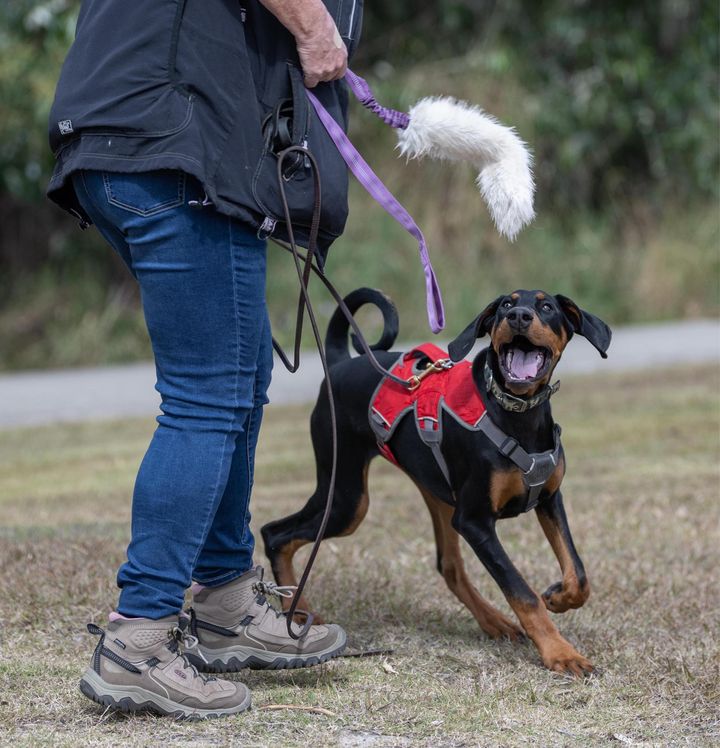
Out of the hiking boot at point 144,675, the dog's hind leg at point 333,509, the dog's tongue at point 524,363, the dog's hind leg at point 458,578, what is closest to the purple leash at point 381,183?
the dog's tongue at point 524,363

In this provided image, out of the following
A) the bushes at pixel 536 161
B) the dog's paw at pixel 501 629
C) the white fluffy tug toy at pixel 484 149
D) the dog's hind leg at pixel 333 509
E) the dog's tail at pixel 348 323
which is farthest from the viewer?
the bushes at pixel 536 161

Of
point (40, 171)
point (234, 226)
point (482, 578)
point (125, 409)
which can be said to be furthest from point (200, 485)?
point (40, 171)

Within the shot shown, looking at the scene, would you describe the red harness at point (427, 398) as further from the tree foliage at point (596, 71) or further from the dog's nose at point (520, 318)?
the tree foliage at point (596, 71)

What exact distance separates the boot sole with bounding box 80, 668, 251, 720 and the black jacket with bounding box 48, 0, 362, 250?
48.2 inches

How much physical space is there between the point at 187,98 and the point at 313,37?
37 centimetres

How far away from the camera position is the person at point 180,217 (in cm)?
303

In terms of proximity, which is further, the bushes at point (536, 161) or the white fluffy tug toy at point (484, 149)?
the bushes at point (536, 161)

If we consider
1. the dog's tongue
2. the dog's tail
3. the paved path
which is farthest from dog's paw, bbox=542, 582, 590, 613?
the paved path

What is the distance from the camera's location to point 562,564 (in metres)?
3.90

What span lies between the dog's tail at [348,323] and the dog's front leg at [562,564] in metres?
0.85

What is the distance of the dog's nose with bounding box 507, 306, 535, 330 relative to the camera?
12.0 feet

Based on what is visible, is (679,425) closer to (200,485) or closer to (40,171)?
(200,485)

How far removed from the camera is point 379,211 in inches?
510

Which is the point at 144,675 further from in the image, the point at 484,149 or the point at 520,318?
the point at 484,149
